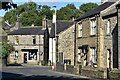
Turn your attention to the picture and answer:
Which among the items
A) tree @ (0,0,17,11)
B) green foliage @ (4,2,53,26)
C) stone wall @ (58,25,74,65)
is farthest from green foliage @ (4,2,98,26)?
tree @ (0,0,17,11)

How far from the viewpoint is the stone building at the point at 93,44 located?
28719mm

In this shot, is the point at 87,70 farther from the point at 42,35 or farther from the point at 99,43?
the point at 42,35

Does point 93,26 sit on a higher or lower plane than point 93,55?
higher

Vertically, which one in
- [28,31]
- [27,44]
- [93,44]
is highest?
[28,31]

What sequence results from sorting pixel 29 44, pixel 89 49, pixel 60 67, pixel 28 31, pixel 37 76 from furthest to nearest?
pixel 28 31 → pixel 29 44 → pixel 60 67 → pixel 89 49 → pixel 37 76

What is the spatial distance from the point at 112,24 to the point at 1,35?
40.4 m

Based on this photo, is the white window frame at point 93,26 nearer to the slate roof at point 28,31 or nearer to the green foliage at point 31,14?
the slate roof at point 28,31

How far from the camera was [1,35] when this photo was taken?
64.1m

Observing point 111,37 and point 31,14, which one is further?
point 31,14

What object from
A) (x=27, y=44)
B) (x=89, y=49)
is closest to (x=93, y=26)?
(x=89, y=49)

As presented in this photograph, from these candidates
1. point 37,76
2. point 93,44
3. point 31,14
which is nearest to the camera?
point 37,76

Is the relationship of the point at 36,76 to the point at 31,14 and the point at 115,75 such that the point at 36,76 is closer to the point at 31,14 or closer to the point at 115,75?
the point at 115,75

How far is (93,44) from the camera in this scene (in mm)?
31156

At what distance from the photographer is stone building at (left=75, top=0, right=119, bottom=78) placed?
2872 cm
